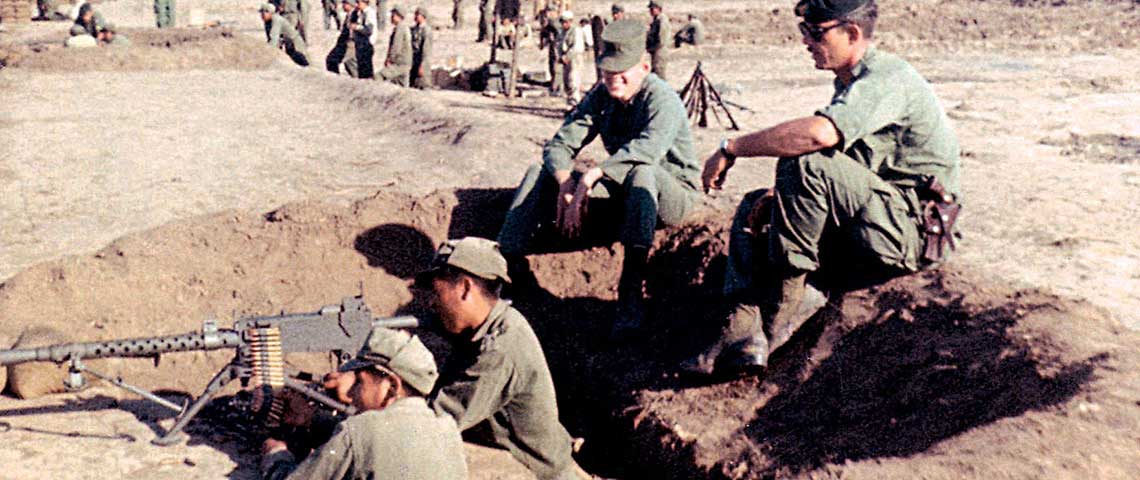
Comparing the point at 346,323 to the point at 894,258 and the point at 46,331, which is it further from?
the point at 894,258

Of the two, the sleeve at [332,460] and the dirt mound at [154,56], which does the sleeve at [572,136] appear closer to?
the sleeve at [332,460]

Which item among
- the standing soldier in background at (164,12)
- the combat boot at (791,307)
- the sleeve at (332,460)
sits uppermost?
the sleeve at (332,460)

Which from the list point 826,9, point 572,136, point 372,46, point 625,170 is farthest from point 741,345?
point 372,46

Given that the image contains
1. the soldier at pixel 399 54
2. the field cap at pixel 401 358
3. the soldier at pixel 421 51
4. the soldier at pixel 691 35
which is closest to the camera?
the field cap at pixel 401 358

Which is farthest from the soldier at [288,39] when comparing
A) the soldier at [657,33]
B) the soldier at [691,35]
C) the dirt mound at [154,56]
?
the soldier at [691,35]

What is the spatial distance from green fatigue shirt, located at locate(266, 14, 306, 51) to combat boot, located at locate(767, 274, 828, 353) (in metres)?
17.5

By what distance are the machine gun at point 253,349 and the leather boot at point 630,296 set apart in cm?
155

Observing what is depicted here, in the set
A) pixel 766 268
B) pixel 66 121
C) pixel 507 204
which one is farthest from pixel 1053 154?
pixel 66 121

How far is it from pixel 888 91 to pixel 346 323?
276 centimetres

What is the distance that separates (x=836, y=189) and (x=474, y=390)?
6.62ft

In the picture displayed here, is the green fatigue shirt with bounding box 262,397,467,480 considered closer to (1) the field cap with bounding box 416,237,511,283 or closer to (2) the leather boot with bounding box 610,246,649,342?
(1) the field cap with bounding box 416,237,511,283

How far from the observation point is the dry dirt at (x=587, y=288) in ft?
17.1

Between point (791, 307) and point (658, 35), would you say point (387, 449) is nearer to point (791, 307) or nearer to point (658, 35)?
point (791, 307)

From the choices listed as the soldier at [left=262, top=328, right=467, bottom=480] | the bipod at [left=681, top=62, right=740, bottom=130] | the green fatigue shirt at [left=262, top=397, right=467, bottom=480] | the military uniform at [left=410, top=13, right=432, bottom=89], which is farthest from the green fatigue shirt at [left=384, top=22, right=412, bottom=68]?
the green fatigue shirt at [left=262, top=397, right=467, bottom=480]
